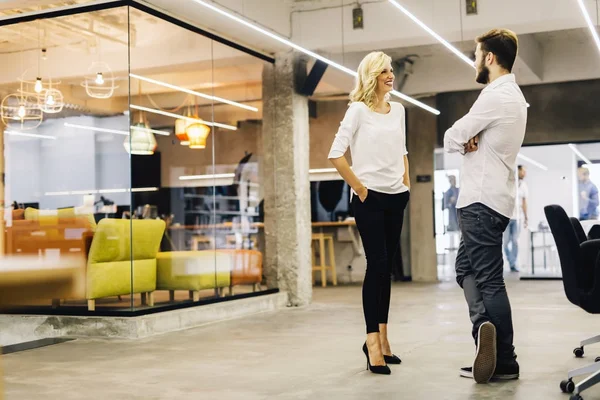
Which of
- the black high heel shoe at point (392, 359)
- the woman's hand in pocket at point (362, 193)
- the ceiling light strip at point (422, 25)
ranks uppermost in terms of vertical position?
the ceiling light strip at point (422, 25)

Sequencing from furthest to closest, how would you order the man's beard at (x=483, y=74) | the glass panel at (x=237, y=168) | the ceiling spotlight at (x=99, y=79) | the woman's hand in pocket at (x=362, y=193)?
the glass panel at (x=237, y=168) → the ceiling spotlight at (x=99, y=79) → the woman's hand in pocket at (x=362, y=193) → the man's beard at (x=483, y=74)

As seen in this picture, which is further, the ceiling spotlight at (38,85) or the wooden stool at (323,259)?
the wooden stool at (323,259)

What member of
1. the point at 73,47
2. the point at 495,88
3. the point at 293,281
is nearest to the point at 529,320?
the point at 293,281

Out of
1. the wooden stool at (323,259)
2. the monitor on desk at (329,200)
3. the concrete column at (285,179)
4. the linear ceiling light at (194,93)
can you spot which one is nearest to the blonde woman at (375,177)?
the linear ceiling light at (194,93)

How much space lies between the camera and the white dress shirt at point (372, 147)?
12.7 ft

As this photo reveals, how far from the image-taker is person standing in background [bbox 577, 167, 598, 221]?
39.0 feet

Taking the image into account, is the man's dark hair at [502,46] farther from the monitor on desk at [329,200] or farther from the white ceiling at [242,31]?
the monitor on desk at [329,200]

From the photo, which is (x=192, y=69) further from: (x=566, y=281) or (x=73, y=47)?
(x=566, y=281)

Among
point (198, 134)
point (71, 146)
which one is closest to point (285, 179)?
point (198, 134)

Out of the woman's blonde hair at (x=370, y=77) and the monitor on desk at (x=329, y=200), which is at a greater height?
the woman's blonde hair at (x=370, y=77)

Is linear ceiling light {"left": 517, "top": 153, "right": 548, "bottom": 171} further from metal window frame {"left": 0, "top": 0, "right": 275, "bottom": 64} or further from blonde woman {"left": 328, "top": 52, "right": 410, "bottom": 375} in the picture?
blonde woman {"left": 328, "top": 52, "right": 410, "bottom": 375}

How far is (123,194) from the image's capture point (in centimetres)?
612

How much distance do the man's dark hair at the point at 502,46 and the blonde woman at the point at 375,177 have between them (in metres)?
0.51

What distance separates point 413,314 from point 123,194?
9.13 feet
